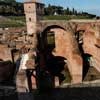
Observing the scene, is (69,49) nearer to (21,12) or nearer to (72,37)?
(72,37)

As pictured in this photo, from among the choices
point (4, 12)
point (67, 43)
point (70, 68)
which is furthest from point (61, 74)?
point (4, 12)

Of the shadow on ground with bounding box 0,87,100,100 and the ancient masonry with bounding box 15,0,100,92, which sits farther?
the ancient masonry with bounding box 15,0,100,92

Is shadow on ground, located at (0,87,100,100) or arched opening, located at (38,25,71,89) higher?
arched opening, located at (38,25,71,89)

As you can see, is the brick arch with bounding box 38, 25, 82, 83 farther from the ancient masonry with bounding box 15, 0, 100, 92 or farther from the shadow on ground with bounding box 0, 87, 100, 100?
the shadow on ground with bounding box 0, 87, 100, 100

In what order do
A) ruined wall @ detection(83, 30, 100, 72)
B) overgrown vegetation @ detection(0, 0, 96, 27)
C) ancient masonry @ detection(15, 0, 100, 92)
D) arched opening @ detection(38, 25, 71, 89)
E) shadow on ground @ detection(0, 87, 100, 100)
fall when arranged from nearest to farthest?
shadow on ground @ detection(0, 87, 100, 100)
ancient masonry @ detection(15, 0, 100, 92)
ruined wall @ detection(83, 30, 100, 72)
arched opening @ detection(38, 25, 71, 89)
overgrown vegetation @ detection(0, 0, 96, 27)

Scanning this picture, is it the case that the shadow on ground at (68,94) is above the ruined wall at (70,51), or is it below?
below

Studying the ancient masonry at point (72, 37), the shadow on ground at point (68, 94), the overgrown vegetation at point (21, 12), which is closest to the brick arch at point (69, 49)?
the ancient masonry at point (72, 37)

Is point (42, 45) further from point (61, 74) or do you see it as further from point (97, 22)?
point (97, 22)

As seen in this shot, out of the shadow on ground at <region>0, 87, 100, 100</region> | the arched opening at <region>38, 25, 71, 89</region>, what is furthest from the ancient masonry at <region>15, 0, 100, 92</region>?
the shadow on ground at <region>0, 87, 100, 100</region>

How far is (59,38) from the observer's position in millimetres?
20156

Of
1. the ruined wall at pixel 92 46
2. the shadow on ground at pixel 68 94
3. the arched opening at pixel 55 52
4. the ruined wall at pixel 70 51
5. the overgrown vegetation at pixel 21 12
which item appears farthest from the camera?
the overgrown vegetation at pixel 21 12

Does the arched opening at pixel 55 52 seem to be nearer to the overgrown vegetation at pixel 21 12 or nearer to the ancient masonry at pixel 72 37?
the ancient masonry at pixel 72 37

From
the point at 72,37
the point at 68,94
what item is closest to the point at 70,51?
the point at 72,37

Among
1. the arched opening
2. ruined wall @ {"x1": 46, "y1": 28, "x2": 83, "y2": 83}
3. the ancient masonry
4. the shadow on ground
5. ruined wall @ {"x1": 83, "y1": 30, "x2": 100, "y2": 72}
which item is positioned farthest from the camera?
the arched opening
